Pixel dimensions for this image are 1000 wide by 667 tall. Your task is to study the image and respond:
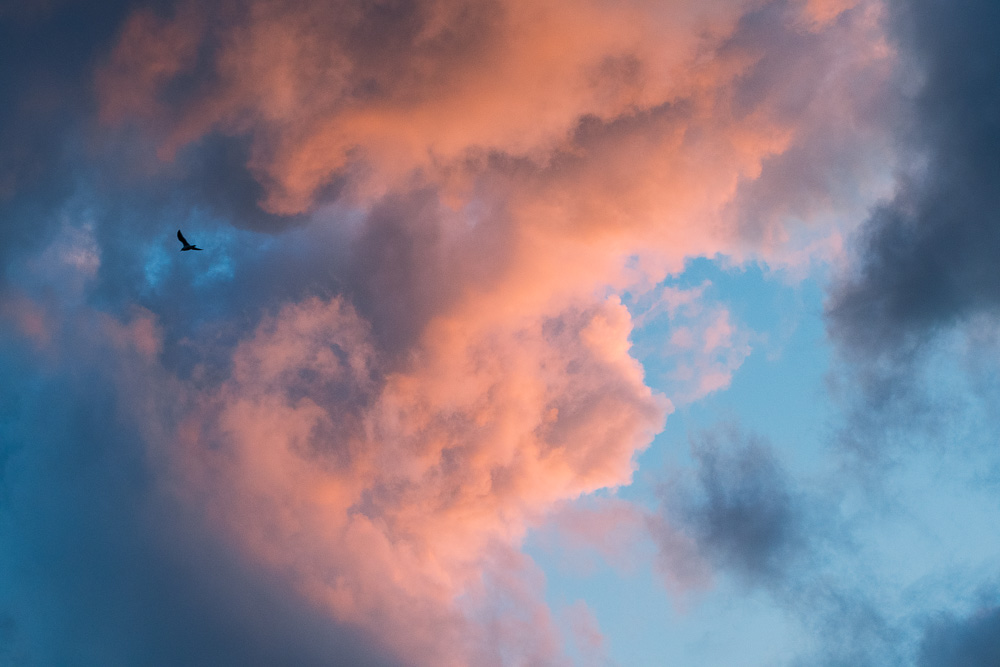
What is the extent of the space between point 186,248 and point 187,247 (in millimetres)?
605

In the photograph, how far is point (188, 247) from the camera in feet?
343

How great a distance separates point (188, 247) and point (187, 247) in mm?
155

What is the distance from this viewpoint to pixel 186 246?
346 ft

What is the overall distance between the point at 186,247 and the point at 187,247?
529 mm

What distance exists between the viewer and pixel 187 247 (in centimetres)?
10462

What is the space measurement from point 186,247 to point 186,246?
2.02 ft

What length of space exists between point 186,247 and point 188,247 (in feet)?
1.97

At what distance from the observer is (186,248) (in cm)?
10506

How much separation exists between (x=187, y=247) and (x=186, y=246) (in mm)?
1120

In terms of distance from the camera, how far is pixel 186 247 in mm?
105000

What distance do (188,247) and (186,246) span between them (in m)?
1.16
